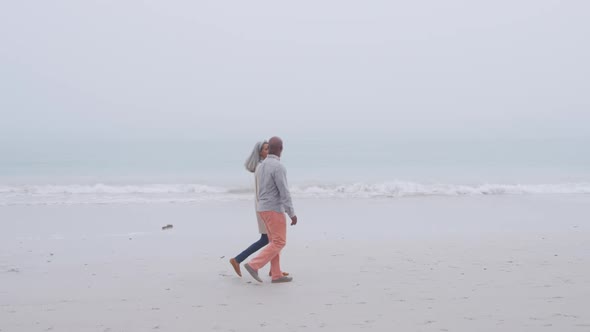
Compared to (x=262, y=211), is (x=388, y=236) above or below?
below

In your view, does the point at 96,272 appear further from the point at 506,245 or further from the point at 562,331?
the point at 506,245

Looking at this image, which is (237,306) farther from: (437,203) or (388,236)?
(437,203)

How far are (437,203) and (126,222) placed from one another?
7.80 m

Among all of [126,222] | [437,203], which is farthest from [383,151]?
[126,222]

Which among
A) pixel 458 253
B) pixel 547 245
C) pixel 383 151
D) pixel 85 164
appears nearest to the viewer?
pixel 458 253

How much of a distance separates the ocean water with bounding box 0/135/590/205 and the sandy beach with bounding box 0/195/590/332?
530 centimetres

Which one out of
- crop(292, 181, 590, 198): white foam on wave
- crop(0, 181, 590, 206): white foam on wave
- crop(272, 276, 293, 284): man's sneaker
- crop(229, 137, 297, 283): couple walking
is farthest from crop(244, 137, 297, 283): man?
crop(292, 181, 590, 198): white foam on wave

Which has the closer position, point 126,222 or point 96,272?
point 96,272

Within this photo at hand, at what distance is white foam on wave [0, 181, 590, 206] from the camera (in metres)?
15.7

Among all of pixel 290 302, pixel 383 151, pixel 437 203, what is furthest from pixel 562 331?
pixel 383 151

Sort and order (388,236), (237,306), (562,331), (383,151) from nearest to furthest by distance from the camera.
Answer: (562,331)
(237,306)
(388,236)
(383,151)

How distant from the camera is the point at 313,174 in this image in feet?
93.2

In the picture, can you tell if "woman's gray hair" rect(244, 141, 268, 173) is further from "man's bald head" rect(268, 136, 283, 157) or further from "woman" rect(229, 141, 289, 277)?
"man's bald head" rect(268, 136, 283, 157)

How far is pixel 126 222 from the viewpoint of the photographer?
36.5 ft
